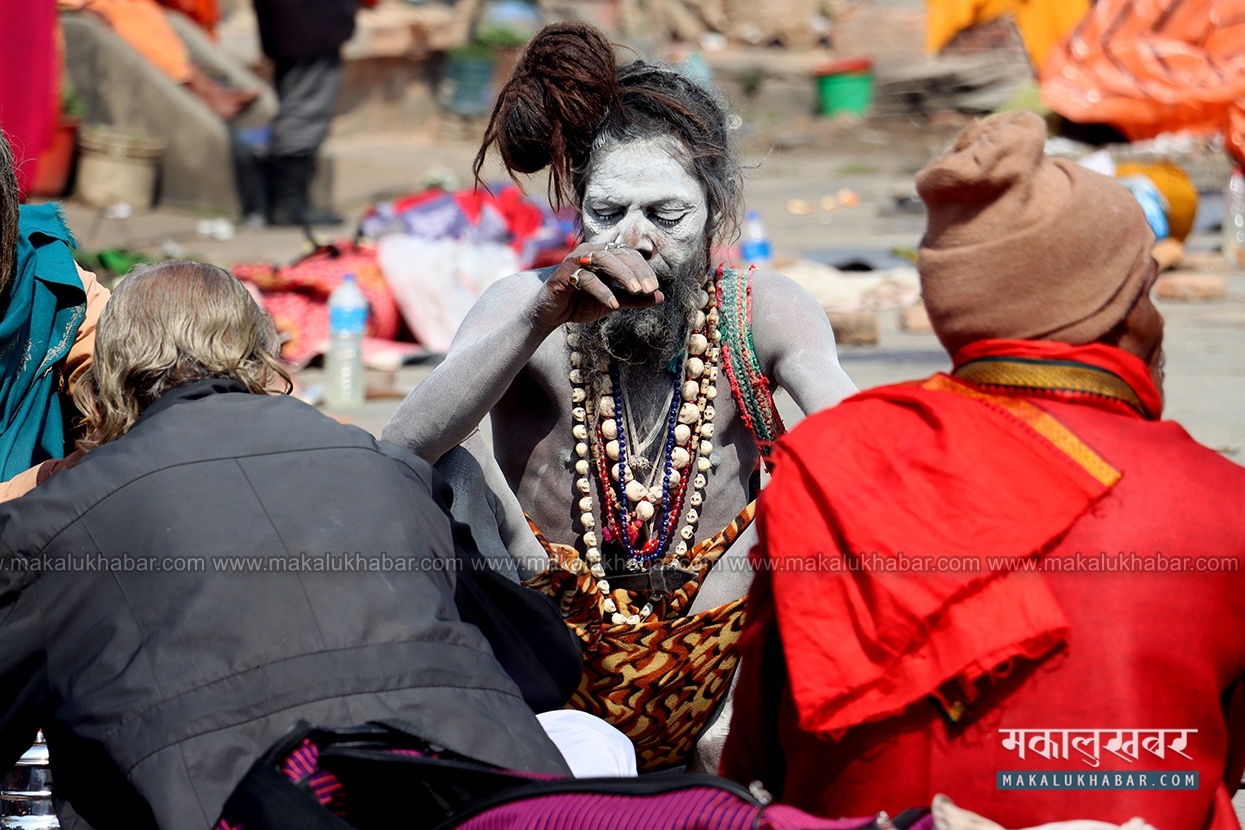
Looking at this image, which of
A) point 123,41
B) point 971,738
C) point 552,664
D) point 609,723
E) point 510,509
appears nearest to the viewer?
point 971,738

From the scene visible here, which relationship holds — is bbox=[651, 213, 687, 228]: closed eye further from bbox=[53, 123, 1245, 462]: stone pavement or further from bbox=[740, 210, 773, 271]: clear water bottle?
bbox=[740, 210, 773, 271]: clear water bottle

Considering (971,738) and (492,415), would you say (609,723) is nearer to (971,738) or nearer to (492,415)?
(492,415)

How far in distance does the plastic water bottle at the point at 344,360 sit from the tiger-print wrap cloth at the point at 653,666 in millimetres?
3720

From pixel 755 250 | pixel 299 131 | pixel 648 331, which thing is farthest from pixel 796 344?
pixel 299 131

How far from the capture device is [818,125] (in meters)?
18.6

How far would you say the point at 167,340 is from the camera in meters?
2.43

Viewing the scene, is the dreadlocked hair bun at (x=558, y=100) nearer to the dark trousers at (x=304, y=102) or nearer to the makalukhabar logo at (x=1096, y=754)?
the makalukhabar logo at (x=1096, y=754)

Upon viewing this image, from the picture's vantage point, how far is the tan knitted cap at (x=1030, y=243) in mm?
1907

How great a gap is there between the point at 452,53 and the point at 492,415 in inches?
588

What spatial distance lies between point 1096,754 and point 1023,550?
0.29m

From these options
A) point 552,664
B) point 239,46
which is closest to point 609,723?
point 552,664

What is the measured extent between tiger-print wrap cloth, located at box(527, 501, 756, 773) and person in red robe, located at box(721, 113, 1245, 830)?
1056 mm

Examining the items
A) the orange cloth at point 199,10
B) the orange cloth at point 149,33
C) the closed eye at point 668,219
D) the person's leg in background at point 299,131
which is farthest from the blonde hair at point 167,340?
the orange cloth at point 199,10

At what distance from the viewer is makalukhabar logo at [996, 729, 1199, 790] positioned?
1899 mm
